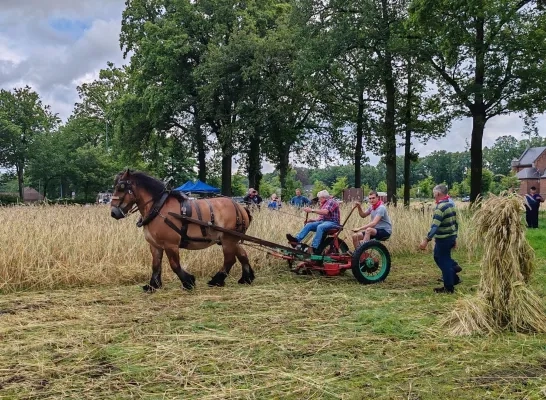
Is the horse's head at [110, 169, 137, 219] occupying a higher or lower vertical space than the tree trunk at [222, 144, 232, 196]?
lower

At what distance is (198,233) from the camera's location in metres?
7.97

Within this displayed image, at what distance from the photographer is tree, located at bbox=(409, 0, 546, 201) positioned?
18.8 m

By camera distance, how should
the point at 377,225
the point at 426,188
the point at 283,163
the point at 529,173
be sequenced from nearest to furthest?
the point at 377,225 < the point at 283,163 < the point at 426,188 < the point at 529,173

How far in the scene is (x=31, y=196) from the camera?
6819cm

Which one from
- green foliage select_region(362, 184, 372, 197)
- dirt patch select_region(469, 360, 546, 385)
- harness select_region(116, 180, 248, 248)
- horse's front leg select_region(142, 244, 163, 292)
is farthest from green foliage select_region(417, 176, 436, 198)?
dirt patch select_region(469, 360, 546, 385)

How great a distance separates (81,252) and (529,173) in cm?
7572

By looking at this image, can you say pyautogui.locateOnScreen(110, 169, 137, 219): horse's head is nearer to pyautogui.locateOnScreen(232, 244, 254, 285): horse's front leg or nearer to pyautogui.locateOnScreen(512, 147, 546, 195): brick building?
Result: pyautogui.locateOnScreen(232, 244, 254, 285): horse's front leg

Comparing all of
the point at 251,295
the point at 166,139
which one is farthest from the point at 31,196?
the point at 251,295

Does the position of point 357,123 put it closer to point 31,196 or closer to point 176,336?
point 176,336

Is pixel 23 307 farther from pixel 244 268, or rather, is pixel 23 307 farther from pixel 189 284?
pixel 244 268

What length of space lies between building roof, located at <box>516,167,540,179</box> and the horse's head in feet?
241

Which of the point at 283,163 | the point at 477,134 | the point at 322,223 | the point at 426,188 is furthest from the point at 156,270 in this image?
the point at 426,188

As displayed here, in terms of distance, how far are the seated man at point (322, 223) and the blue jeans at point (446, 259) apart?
1.84 meters

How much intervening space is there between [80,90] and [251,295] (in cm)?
5029
